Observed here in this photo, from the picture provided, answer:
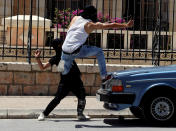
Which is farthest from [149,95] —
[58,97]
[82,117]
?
[58,97]

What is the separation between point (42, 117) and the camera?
8953 mm

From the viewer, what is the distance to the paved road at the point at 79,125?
8195 millimetres

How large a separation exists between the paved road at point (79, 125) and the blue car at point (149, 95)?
0.26 meters

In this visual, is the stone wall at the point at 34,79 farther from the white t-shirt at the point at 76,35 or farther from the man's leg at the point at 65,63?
the white t-shirt at the point at 76,35

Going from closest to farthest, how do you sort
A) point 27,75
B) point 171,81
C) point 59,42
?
point 171,81
point 59,42
point 27,75

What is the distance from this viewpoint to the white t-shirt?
8.59 metres

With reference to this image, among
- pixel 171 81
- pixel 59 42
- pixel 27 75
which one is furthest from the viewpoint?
pixel 27 75

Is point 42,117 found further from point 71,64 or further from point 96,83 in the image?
point 96,83

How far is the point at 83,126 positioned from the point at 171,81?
1597mm

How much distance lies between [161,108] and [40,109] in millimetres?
2463

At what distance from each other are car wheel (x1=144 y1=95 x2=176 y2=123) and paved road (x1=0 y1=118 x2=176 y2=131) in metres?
0.15

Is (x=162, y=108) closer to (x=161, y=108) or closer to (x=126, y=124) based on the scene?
(x=161, y=108)

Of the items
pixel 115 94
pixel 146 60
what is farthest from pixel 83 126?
pixel 146 60

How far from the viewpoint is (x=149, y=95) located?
838 cm
